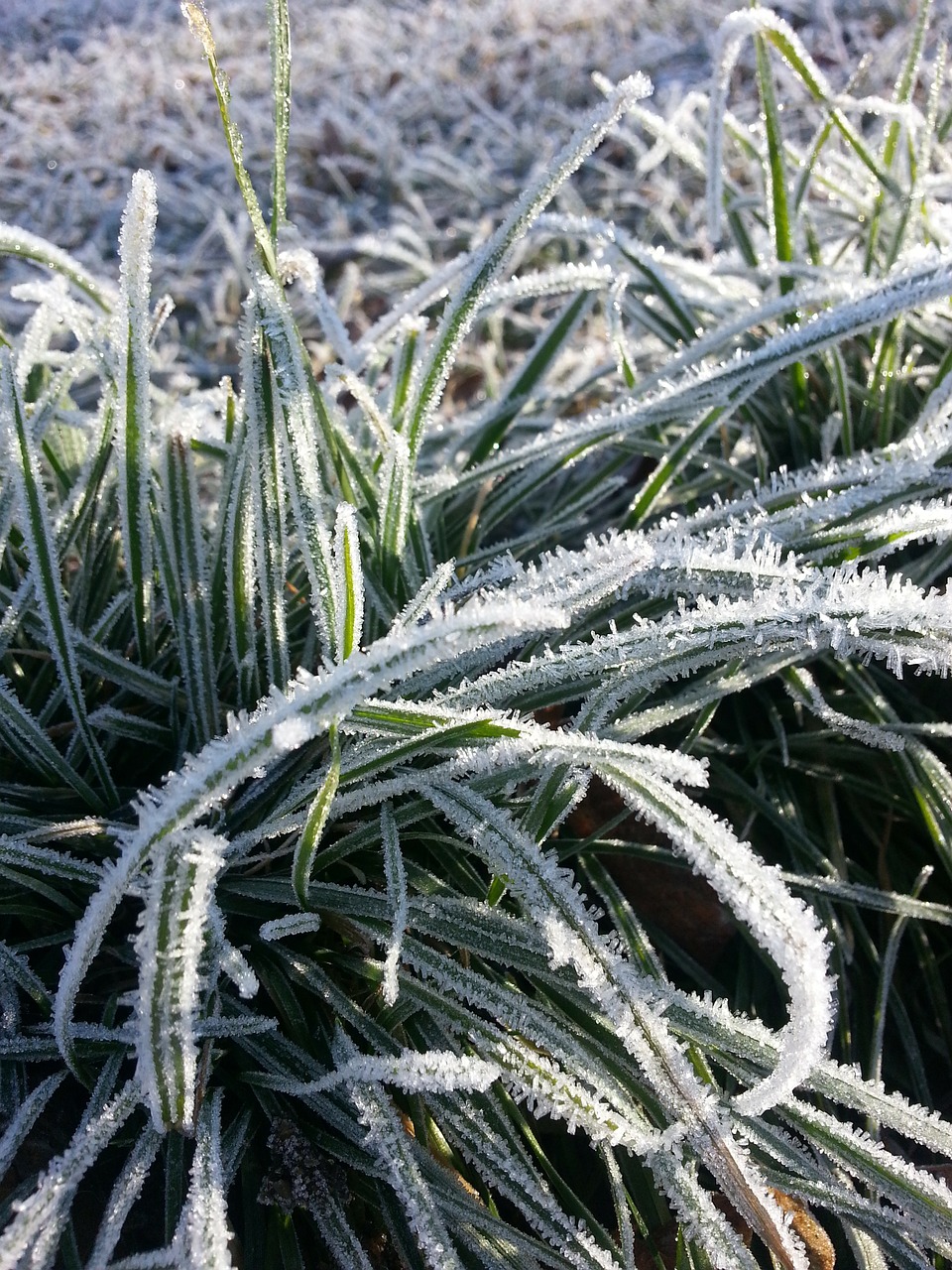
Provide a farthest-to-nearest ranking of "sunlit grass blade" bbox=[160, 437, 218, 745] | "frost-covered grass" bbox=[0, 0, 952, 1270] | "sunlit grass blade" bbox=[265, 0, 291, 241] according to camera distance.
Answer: "sunlit grass blade" bbox=[160, 437, 218, 745] < "sunlit grass blade" bbox=[265, 0, 291, 241] < "frost-covered grass" bbox=[0, 0, 952, 1270]

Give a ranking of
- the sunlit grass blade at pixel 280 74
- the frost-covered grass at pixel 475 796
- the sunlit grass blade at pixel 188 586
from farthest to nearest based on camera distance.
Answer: the sunlit grass blade at pixel 188 586 → the sunlit grass blade at pixel 280 74 → the frost-covered grass at pixel 475 796

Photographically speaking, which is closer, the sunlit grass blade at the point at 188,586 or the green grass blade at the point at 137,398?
the green grass blade at the point at 137,398

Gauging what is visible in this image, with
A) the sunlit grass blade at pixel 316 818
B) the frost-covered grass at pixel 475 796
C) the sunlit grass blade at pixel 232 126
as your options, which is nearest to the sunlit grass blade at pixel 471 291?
the frost-covered grass at pixel 475 796

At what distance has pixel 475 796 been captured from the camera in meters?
1.02

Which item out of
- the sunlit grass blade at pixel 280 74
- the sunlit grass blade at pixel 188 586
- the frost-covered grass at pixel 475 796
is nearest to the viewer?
the frost-covered grass at pixel 475 796

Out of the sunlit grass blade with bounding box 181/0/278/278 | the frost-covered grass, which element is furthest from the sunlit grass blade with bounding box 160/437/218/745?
the sunlit grass blade with bounding box 181/0/278/278

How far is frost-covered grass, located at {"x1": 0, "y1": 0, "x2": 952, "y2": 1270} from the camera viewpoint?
2.94 ft

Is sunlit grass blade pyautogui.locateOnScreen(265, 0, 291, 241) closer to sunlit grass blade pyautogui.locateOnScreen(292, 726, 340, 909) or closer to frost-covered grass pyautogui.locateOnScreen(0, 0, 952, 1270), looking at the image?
frost-covered grass pyautogui.locateOnScreen(0, 0, 952, 1270)

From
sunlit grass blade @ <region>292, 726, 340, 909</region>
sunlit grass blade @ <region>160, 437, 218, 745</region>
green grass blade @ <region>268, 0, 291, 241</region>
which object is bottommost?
sunlit grass blade @ <region>292, 726, 340, 909</region>

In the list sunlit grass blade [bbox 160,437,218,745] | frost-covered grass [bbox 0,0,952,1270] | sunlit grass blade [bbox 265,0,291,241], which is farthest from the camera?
sunlit grass blade [bbox 160,437,218,745]

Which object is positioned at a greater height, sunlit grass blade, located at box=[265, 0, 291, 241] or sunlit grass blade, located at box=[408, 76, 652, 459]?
sunlit grass blade, located at box=[265, 0, 291, 241]

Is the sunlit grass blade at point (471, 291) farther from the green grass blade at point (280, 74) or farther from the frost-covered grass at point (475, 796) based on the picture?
the green grass blade at point (280, 74)

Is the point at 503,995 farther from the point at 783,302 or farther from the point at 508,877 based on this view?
the point at 783,302

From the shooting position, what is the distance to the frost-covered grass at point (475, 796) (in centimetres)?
90
